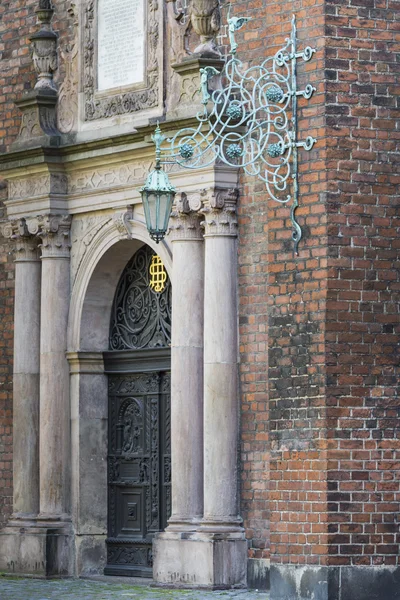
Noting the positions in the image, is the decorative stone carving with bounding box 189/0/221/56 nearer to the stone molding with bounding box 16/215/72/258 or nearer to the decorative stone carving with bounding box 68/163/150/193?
the decorative stone carving with bounding box 68/163/150/193

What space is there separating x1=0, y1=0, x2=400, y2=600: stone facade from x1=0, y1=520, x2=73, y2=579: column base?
0.08ft

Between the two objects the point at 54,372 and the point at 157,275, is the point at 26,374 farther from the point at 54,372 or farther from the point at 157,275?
the point at 157,275

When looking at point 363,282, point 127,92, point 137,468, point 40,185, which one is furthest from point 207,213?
point 137,468

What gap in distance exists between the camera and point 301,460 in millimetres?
14664

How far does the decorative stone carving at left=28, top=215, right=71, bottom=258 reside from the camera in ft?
58.2

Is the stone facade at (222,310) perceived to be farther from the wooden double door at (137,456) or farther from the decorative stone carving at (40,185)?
the wooden double door at (137,456)

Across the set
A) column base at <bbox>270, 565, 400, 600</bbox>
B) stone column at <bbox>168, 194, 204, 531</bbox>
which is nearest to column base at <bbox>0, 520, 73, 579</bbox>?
stone column at <bbox>168, 194, 204, 531</bbox>

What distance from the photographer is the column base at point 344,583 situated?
14250 mm

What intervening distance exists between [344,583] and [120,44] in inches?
228

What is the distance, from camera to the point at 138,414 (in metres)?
17.6

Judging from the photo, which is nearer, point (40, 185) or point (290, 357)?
point (290, 357)

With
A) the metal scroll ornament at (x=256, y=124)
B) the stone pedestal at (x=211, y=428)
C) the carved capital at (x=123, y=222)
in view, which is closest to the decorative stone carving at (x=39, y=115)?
the carved capital at (x=123, y=222)

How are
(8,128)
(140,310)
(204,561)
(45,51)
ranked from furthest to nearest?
1. (8,128)
2. (45,51)
3. (140,310)
4. (204,561)

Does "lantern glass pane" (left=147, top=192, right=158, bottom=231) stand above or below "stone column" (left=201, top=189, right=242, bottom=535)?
above
